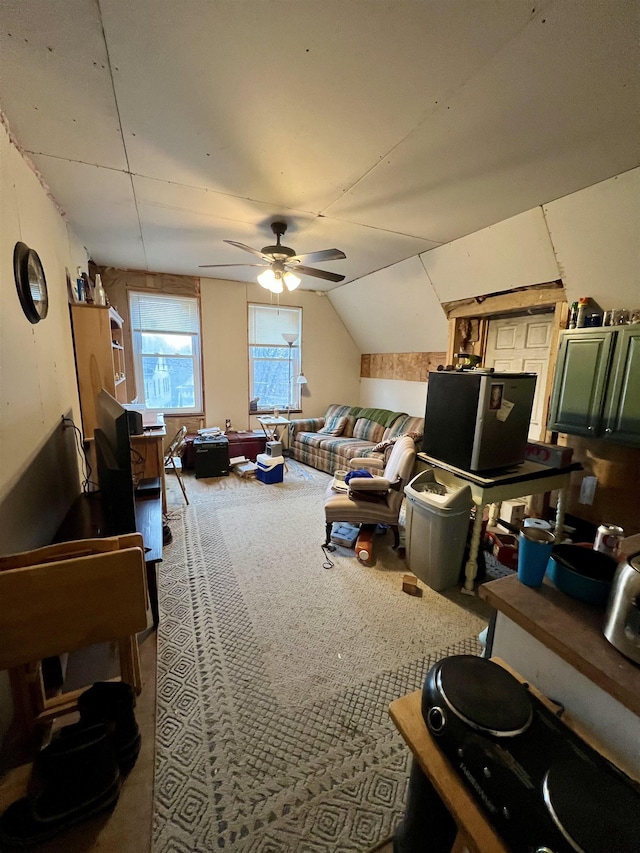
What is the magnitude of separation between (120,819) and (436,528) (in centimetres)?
199

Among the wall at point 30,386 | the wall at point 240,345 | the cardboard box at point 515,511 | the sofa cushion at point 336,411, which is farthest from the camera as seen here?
the sofa cushion at point 336,411

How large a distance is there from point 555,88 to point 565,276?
1.68 m

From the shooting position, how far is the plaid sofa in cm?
465

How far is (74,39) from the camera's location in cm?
130

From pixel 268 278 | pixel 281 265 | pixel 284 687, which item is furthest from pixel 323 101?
pixel 284 687

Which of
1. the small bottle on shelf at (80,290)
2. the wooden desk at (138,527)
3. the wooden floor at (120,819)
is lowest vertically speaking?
the wooden floor at (120,819)

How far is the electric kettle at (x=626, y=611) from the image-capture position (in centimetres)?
75

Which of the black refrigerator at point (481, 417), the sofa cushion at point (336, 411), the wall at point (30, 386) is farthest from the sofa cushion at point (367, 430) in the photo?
the wall at point (30, 386)

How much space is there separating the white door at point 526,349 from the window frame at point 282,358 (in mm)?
3066

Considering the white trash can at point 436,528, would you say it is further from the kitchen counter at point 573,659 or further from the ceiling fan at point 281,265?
the ceiling fan at point 281,265

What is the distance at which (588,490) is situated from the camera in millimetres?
2959

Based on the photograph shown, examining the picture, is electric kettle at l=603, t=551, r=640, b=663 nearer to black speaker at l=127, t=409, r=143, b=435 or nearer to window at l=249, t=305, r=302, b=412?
black speaker at l=127, t=409, r=143, b=435

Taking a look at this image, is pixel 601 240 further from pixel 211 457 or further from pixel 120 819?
pixel 211 457

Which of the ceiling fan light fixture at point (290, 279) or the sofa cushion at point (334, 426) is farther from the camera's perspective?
the sofa cushion at point (334, 426)
